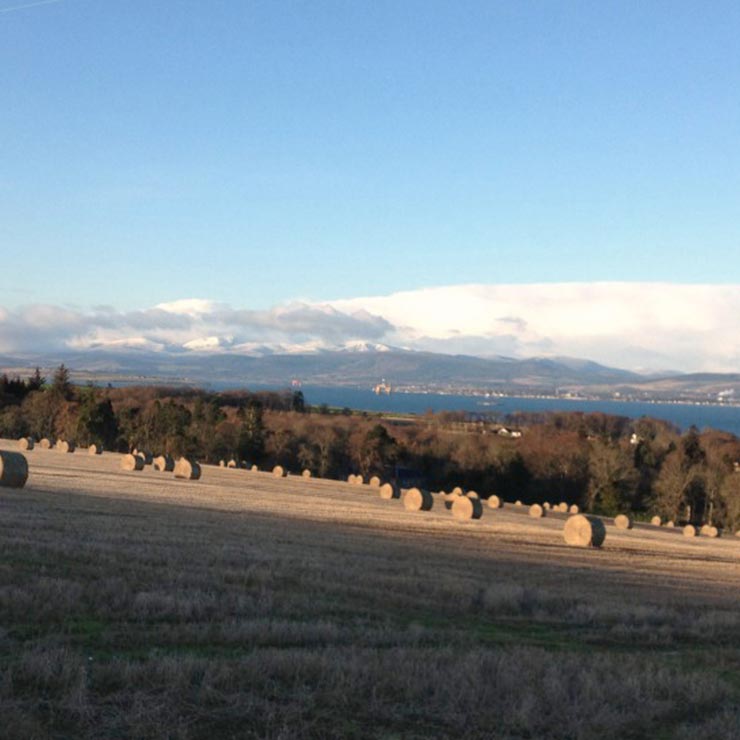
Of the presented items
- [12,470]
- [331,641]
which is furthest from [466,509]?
[331,641]

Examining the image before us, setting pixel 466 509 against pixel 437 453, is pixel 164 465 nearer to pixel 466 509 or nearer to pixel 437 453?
pixel 466 509

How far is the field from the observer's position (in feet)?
26.1

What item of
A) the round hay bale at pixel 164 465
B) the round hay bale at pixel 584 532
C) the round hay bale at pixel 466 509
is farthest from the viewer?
the round hay bale at pixel 164 465

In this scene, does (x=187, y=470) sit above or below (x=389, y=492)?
above

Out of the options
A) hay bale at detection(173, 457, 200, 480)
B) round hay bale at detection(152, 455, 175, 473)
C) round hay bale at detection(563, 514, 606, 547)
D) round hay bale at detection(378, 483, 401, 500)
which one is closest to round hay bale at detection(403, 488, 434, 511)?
round hay bale at detection(378, 483, 401, 500)

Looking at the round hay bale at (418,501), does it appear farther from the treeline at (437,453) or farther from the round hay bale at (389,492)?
the treeline at (437,453)

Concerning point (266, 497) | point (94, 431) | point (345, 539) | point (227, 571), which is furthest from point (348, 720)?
point (94, 431)

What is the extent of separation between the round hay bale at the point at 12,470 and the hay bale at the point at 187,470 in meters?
19.4

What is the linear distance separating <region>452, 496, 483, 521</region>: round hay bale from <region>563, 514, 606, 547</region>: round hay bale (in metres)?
9.05

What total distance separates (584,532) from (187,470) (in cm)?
2522

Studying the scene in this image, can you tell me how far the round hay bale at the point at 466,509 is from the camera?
4222 centimetres

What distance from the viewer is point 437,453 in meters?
95.8

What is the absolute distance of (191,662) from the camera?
8.85 m

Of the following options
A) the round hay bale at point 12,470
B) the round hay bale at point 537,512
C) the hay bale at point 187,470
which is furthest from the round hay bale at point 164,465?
the round hay bale at point 12,470
